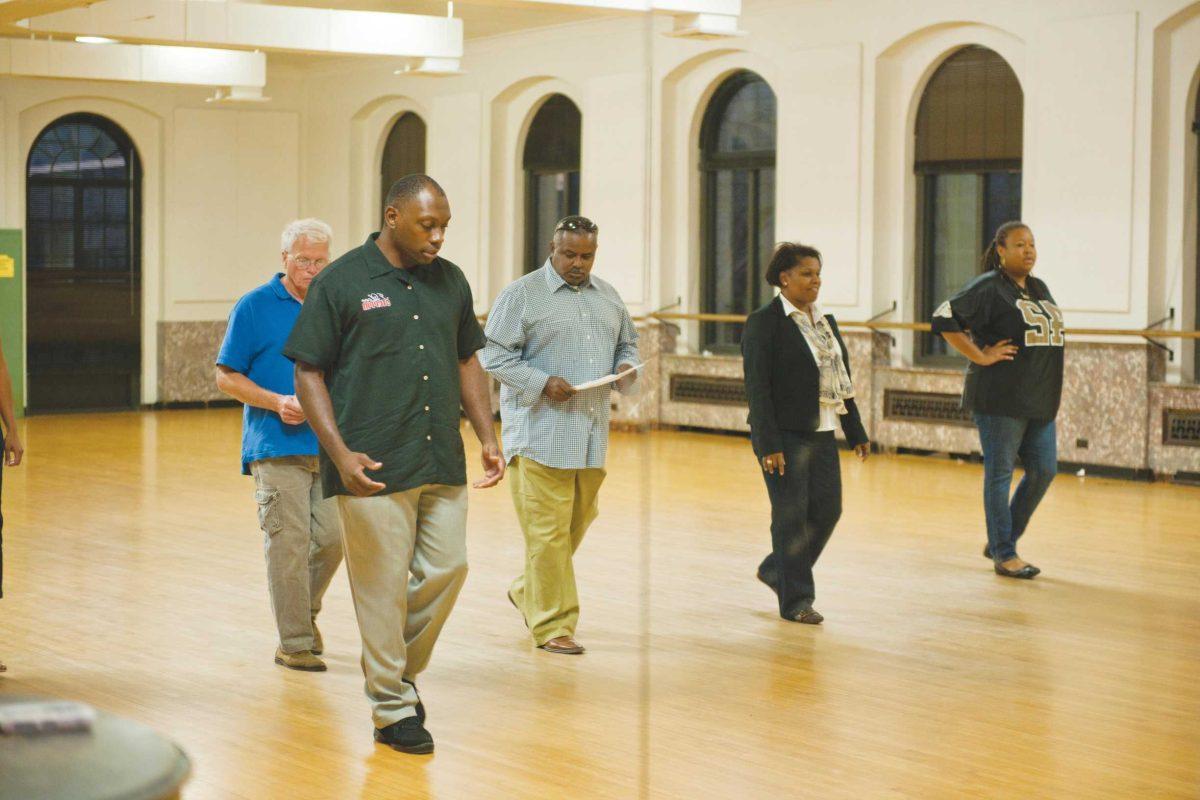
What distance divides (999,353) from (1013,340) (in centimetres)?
8

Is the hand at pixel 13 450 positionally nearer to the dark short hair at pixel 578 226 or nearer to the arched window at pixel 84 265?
the dark short hair at pixel 578 226

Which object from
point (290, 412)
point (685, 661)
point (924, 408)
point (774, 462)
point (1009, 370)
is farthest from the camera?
point (924, 408)

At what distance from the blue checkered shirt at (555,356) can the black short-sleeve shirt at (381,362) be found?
856 millimetres

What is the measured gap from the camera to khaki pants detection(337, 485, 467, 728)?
144 inches

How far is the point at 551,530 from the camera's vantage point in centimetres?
464

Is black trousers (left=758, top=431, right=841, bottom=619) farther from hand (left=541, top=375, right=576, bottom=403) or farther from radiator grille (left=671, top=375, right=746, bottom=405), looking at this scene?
radiator grille (left=671, top=375, right=746, bottom=405)

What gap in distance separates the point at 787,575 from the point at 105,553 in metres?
2.84

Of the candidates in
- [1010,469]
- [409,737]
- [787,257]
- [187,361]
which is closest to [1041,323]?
[1010,469]

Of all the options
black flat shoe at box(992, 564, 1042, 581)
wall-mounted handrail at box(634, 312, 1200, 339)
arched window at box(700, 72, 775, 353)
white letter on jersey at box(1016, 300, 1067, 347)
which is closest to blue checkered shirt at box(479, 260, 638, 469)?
white letter on jersey at box(1016, 300, 1067, 347)

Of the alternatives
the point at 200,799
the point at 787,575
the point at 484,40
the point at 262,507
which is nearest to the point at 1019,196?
the point at 484,40

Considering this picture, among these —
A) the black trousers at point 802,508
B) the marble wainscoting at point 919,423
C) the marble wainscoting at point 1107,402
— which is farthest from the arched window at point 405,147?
the black trousers at point 802,508

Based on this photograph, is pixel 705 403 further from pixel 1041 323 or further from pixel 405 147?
pixel 405 147

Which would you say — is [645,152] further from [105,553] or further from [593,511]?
[105,553]

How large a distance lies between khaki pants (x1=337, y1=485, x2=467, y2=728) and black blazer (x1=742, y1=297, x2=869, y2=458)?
144 centimetres
